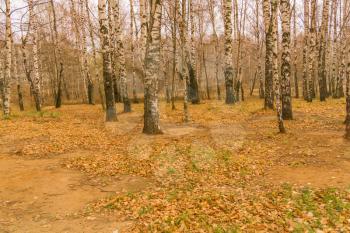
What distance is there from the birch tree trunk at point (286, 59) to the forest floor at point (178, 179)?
101cm

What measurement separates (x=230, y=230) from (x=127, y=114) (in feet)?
50.2

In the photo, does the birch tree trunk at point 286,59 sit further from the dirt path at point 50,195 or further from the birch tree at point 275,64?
the dirt path at point 50,195

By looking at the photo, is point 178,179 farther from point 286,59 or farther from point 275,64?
point 286,59

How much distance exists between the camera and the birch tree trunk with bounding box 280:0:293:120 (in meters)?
16.1

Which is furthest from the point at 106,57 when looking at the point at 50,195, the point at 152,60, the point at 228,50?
the point at 50,195

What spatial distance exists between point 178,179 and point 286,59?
9.50 m

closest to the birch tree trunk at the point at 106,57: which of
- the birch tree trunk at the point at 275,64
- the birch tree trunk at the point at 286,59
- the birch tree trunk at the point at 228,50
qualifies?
the birch tree trunk at the point at 275,64

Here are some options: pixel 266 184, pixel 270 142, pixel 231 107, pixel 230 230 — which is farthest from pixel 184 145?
pixel 231 107

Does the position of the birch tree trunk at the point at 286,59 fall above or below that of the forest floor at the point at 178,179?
above

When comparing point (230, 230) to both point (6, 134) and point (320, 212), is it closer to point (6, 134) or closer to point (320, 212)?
point (320, 212)

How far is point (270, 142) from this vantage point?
13.0m

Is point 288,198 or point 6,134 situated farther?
point 6,134

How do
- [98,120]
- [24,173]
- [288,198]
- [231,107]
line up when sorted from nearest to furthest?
1. [288,198]
2. [24,173]
3. [98,120]
4. [231,107]

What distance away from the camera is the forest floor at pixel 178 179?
7191mm
